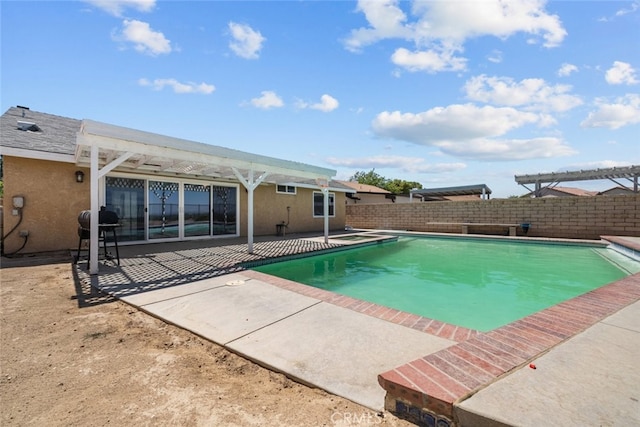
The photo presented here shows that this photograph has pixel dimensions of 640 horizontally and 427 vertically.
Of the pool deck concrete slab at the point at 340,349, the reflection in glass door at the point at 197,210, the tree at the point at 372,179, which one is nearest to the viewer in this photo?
the pool deck concrete slab at the point at 340,349

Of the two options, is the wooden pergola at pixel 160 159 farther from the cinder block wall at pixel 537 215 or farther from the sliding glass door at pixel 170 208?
the cinder block wall at pixel 537 215

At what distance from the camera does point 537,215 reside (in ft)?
41.7

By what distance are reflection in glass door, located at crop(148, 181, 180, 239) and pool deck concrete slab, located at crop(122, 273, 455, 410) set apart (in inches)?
240

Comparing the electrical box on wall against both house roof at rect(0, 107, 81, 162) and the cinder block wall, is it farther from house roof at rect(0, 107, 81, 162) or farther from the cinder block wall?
the cinder block wall

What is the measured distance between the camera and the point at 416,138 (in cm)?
2039

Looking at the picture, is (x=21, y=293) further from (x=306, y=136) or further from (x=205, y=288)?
(x=306, y=136)

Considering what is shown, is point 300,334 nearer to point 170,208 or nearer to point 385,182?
point 170,208

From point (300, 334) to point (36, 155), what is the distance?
8709 mm

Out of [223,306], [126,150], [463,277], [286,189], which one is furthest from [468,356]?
[286,189]

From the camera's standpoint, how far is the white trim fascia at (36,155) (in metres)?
6.90

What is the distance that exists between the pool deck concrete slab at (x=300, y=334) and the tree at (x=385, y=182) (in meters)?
36.3

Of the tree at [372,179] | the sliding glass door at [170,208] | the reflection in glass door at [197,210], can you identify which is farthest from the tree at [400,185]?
the reflection in glass door at [197,210]

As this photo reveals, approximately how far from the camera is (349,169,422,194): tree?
42.3 metres

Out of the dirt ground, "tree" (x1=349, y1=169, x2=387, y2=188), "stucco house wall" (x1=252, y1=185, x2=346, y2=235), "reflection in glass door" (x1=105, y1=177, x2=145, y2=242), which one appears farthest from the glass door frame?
"tree" (x1=349, y1=169, x2=387, y2=188)
